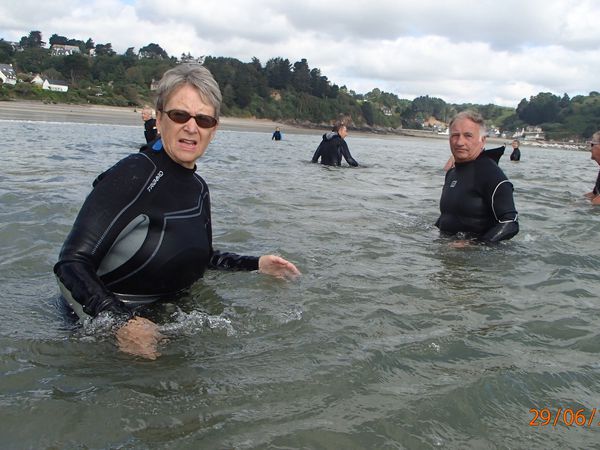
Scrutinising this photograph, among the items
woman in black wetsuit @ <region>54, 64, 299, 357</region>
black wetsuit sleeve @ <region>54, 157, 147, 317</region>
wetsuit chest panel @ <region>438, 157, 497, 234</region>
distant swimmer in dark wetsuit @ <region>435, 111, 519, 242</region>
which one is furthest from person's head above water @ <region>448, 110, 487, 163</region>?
black wetsuit sleeve @ <region>54, 157, 147, 317</region>

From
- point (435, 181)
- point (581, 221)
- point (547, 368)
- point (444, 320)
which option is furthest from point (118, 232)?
point (435, 181)

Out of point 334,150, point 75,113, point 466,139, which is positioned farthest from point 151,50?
point 466,139

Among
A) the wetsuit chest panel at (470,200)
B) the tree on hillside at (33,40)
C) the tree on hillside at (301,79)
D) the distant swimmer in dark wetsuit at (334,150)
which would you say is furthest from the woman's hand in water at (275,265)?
the tree on hillside at (33,40)

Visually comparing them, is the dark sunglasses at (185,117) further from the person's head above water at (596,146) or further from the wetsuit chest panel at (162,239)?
the person's head above water at (596,146)

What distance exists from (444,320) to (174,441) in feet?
7.09

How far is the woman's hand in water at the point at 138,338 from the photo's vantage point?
→ 2.52 m

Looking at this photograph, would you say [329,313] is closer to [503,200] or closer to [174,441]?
[174,441]

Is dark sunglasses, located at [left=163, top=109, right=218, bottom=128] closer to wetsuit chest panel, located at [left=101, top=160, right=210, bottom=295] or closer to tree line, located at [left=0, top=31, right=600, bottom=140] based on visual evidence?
wetsuit chest panel, located at [left=101, top=160, right=210, bottom=295]

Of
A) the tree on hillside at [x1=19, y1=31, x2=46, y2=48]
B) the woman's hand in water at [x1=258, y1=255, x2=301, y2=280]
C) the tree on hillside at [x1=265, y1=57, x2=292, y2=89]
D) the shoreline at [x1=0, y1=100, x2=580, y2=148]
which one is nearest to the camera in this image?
the woman's hand in water at [x1=258, y1=255, x2=301, y2=280]

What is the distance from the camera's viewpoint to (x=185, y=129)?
9.20 feet

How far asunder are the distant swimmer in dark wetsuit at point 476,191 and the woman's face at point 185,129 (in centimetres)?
388

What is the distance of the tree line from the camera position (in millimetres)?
69575

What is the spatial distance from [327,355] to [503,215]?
3587 millimetres
